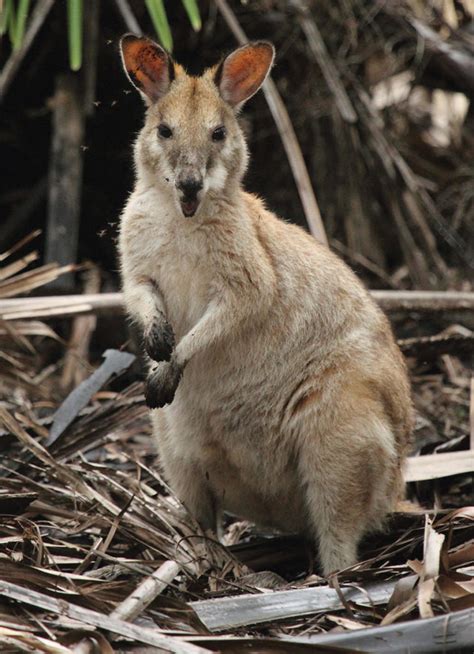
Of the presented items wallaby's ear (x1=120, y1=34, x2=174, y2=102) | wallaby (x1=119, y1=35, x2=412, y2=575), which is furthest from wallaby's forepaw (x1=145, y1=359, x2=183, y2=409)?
wallaby's ear (x1=120, y1=34, x2=174, y2=102)

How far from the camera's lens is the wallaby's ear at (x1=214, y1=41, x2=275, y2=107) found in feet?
13.3

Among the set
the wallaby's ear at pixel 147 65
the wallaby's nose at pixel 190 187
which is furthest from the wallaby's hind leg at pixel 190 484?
the wallaby's ear at pixel 147 65

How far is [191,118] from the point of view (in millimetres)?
3807

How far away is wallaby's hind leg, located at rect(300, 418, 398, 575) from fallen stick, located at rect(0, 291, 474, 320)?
1645mm

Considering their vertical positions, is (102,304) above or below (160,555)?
above

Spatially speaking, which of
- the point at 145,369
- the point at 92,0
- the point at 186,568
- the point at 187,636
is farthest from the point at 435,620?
the point at 92,0

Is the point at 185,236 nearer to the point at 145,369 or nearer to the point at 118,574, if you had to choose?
the point at 118,574

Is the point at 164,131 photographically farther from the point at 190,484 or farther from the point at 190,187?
the point at 190,484

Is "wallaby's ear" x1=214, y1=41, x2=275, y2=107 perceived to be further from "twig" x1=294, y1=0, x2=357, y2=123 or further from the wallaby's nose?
"twig" x1=294, y1=0, x2=357, y2=123

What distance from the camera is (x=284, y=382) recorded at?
13.3 ft

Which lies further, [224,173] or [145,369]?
[145,369]

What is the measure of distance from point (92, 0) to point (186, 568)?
380 cm

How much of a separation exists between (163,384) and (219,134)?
3.16ft

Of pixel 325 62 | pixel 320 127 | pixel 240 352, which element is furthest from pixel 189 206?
pixel 320 127
